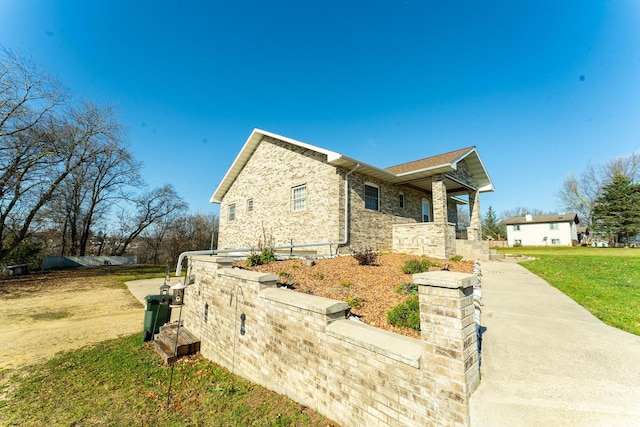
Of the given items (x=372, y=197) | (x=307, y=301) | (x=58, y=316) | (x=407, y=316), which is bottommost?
(x=58, y=316)

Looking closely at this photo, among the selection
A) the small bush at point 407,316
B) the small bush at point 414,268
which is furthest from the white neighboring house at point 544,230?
the small bush at point 407,316

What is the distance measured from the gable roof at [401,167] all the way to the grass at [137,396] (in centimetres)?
800

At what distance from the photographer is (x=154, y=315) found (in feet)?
23.0

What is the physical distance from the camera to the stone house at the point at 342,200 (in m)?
11.0

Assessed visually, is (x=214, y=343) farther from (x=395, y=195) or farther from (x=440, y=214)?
(x=395, y=195)

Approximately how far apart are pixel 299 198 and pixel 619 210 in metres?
44.1

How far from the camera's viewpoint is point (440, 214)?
1164 centimetres

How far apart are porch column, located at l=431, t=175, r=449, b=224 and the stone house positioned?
0.14ft

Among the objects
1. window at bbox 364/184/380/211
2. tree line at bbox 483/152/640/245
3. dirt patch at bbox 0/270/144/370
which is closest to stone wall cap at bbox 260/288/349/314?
dirt patch at bbox 0/270/144/370

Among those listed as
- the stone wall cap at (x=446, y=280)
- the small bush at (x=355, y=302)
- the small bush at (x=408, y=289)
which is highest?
the stone wall cap at (x=446, y=280)

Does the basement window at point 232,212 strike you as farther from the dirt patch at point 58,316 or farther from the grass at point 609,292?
the grass at point 609,292

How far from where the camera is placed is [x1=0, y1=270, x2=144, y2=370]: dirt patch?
6550mm

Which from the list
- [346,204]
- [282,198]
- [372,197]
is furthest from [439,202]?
[282,198]

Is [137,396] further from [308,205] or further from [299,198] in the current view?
[299,198]
